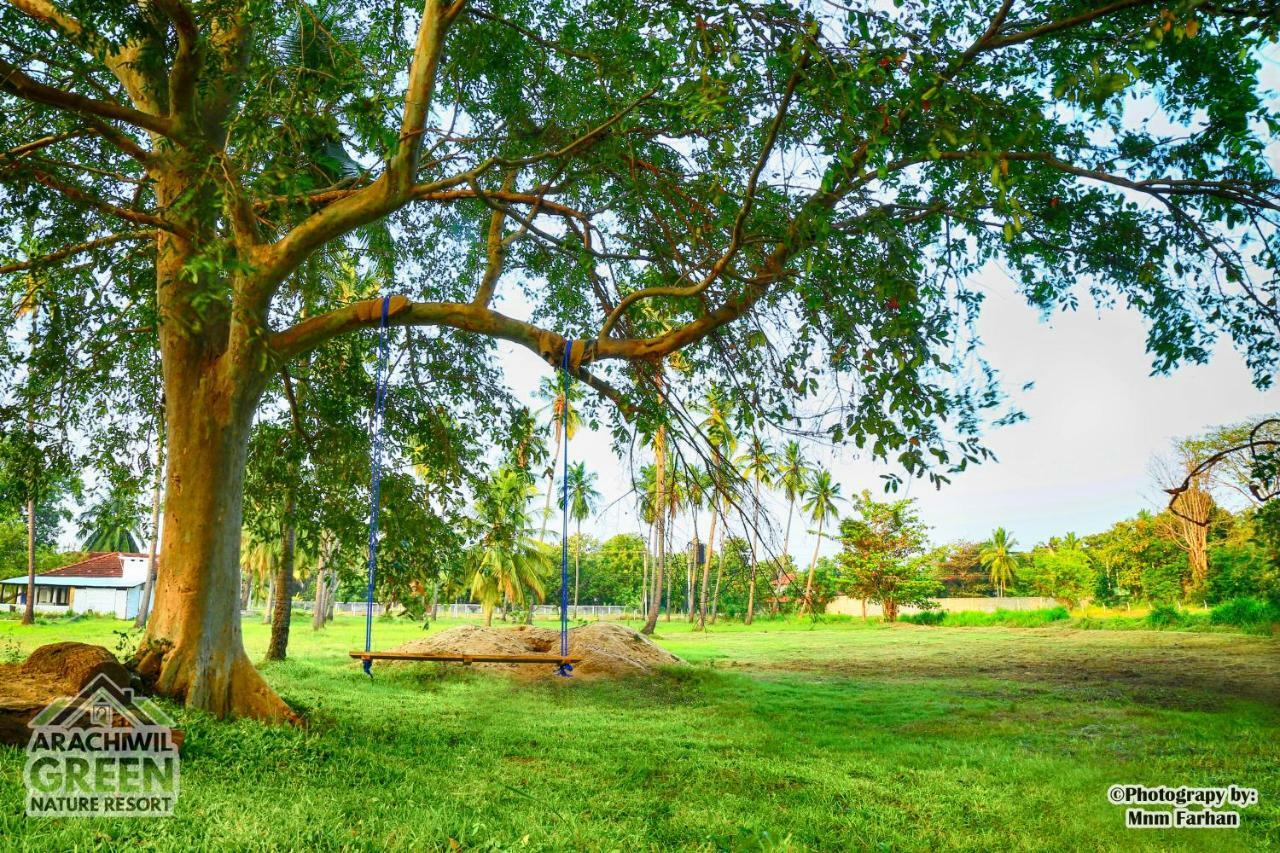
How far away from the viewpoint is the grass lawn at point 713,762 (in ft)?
15.0

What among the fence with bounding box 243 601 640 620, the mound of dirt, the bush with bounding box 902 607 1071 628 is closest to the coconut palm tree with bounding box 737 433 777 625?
the mound of dirt

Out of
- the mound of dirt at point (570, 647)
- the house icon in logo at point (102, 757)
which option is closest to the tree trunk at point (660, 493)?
the house icon in logo at point (102, 757)

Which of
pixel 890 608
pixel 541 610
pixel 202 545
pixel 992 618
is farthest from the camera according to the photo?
pixel 541 610

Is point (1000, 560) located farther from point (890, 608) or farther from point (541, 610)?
point (541, 610)

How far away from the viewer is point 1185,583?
2594cm

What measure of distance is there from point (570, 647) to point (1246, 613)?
50.1 ft

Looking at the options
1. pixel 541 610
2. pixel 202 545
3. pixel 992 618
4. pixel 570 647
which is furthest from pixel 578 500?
pixel 541 610

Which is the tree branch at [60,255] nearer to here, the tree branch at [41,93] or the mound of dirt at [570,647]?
the tree branch at [41,93]

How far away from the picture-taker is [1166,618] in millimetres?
21688

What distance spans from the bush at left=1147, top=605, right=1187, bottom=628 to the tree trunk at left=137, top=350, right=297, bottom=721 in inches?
856

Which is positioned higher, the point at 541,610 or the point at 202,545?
the point at 202,545

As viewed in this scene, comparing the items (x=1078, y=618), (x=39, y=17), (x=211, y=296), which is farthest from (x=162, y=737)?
(x=1078, y=618)

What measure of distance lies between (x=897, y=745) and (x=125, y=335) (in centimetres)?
798

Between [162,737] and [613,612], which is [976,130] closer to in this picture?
[162,737]
